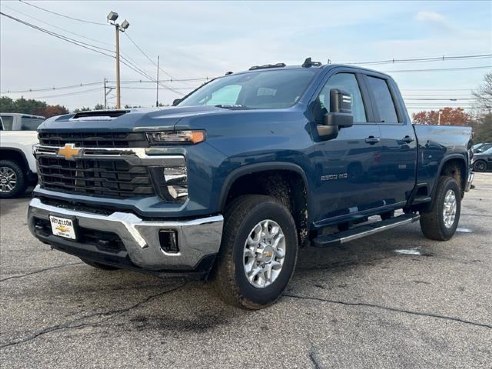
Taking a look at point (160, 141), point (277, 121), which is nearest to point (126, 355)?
point (160, 141)

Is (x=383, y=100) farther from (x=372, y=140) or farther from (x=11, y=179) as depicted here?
(x=11, y=179)

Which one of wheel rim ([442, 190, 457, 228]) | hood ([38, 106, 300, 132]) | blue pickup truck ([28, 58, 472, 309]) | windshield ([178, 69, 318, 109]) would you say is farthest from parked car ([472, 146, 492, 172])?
hood ([38, 106, 300, 132])

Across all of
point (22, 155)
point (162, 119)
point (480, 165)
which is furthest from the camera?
point (480, 165)

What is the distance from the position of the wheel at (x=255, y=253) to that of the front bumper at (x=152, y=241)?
16 centimetres

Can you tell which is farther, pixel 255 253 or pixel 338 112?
pixel 338 112

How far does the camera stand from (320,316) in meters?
3.82

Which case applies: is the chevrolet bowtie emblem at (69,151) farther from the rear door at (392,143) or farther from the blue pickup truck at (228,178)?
the rear door at (392,143)

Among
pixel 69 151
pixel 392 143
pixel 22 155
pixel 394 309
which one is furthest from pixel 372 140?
pixel 22 155

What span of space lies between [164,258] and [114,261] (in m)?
0.43

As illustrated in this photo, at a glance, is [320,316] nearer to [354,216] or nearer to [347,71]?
[354,216]

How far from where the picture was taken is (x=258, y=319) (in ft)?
12.3

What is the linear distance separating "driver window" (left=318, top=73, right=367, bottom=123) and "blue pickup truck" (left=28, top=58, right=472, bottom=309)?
2 cm

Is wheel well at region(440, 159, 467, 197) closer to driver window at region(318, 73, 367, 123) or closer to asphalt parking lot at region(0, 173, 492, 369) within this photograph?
asphalt parking lot at region(0, 173, 492, 369)

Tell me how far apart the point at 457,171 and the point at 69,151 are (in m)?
5.53
